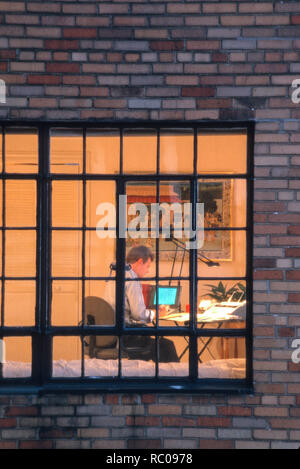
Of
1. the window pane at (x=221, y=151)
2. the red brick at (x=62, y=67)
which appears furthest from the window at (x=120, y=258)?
the red brick at (x=62, y=67)

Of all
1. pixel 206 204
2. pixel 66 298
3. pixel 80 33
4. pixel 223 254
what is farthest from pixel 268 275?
pixel 80 33

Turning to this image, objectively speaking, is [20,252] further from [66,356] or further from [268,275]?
[268,275]

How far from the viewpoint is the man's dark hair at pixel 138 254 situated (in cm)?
372

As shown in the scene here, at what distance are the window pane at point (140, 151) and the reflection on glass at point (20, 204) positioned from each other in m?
0.75

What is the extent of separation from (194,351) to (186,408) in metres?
0.42


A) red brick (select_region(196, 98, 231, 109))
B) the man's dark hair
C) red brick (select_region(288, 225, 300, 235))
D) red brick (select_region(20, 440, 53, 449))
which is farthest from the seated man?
red brick (select_region(196, 98, 231, 109))

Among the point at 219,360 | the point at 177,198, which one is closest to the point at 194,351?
the point at 219,360

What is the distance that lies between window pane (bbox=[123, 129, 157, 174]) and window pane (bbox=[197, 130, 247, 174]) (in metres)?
0.35

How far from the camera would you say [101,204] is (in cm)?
372

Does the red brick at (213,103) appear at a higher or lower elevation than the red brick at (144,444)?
higher

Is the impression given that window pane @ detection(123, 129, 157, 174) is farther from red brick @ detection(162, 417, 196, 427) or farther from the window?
red brick @ detection(162, 417, 196, 427)

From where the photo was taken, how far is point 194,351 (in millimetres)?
3703

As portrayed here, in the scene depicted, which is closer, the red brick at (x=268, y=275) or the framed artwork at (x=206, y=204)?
the red brick at (x=268, y=275)

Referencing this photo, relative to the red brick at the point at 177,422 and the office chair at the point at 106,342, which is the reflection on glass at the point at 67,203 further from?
the red brick at the point at 177,422
